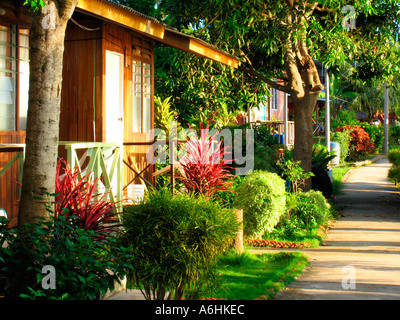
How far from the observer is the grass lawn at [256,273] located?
6426mm

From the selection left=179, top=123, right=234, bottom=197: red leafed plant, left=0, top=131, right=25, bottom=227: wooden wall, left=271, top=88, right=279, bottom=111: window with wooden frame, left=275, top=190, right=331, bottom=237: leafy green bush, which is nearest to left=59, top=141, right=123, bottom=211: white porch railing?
left=0, top=131, right=25, bottom=227: wooden wall

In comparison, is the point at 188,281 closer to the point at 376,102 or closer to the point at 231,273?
the point at 231,273

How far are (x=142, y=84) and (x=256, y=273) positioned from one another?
16.0 feet

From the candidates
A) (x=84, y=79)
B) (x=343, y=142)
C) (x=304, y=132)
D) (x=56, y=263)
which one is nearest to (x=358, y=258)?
(x=84, y=79)

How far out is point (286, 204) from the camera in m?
11.5

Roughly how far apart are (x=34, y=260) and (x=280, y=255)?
16.9 ft

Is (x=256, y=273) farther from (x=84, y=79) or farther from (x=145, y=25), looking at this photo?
(x=84, y=79)

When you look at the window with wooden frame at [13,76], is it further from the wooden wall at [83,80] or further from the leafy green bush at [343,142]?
the leafy green bush at [343,142]

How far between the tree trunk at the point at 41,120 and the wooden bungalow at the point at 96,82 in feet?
4.84

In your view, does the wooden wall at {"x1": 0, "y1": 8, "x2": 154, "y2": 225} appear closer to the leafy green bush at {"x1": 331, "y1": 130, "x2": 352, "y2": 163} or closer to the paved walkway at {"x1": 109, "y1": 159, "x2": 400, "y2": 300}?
the paved walkway at {"x1": 109, "y1": 159, "x2": 400, "y2": 300}

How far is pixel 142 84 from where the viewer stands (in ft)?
35.3

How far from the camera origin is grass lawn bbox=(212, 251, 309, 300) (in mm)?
6426

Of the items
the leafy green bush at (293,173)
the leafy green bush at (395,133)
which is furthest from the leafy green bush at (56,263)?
the leafy green bush at (395,133)
